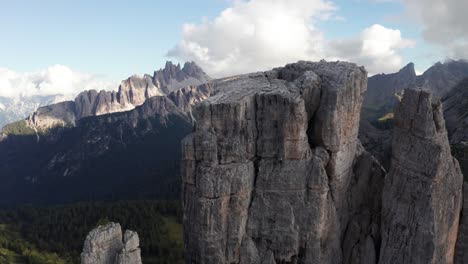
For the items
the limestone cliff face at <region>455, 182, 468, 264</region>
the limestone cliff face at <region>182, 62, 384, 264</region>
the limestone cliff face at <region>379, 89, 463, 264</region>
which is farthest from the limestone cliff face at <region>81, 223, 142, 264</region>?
the limestone cliff face at <region>455, 182, 468, 264</region>

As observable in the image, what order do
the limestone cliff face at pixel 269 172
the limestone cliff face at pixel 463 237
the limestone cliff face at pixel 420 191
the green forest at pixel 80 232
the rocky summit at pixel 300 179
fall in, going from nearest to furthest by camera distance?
the limestone cliff face at pixel 420 191 → the rocky summit at pixel 300 179 → the limestone cliff face at pixel 269 172 → the limestone cliff face at pixel 463 237 → the green forest at pixel 80 232

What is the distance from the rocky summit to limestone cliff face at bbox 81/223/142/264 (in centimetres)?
489

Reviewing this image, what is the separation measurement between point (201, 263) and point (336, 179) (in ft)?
47.2

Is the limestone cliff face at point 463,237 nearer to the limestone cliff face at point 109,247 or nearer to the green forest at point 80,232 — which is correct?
the limestone cliff face at point 109,247

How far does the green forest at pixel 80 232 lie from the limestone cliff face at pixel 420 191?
216ft

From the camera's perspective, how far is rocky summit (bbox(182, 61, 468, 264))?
1275 inches

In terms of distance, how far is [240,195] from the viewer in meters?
33.0

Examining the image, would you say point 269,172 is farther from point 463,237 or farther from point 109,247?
point 463,237

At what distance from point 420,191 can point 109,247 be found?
27.1m

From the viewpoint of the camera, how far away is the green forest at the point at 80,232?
3893 inches

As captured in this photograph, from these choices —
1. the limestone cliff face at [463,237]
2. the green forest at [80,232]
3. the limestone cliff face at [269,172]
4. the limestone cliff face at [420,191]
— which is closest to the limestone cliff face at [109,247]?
the limestone cliff face at [269,172]

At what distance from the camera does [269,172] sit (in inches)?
1330

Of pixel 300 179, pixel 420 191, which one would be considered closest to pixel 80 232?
pixel 300 179

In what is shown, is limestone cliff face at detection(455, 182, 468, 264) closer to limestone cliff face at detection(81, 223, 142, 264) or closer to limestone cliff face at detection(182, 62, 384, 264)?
limestone cliff face at detection(182, 62, 384, 264)
